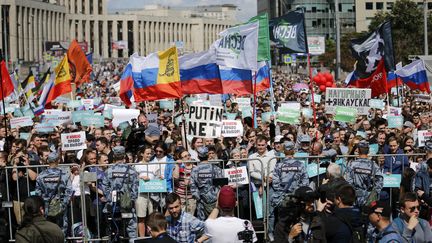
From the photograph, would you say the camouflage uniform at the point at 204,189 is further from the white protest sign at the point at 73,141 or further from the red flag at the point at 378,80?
the red flag at the point at 378,80

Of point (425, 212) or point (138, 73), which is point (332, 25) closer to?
point (138, 73)

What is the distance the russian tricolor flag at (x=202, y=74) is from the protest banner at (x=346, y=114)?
239cm

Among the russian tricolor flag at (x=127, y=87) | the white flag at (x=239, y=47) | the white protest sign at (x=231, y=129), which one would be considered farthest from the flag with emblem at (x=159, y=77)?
the russian tricolor flag at (x=127, y=87)

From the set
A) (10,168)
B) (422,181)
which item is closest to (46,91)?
(10,168)

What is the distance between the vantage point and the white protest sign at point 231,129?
17750mm

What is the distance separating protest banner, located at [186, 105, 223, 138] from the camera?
16641 mm

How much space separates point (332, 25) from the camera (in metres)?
125

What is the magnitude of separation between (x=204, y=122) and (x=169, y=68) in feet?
10.4

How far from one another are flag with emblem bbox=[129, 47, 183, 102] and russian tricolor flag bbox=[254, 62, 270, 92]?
A: 3639 millimetres

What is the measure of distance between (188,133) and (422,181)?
211 inches

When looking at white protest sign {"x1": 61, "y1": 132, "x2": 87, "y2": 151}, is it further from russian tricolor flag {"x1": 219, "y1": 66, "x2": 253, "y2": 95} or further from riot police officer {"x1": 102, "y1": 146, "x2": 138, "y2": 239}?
riot police officer {"x1": 102, "y1": 146, "x2": 138, "y2": 239}

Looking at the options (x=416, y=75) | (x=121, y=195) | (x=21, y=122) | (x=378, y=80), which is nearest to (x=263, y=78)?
(x=378, y=80)

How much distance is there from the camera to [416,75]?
25.1 meters

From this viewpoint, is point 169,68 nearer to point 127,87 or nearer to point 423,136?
point 423,136
